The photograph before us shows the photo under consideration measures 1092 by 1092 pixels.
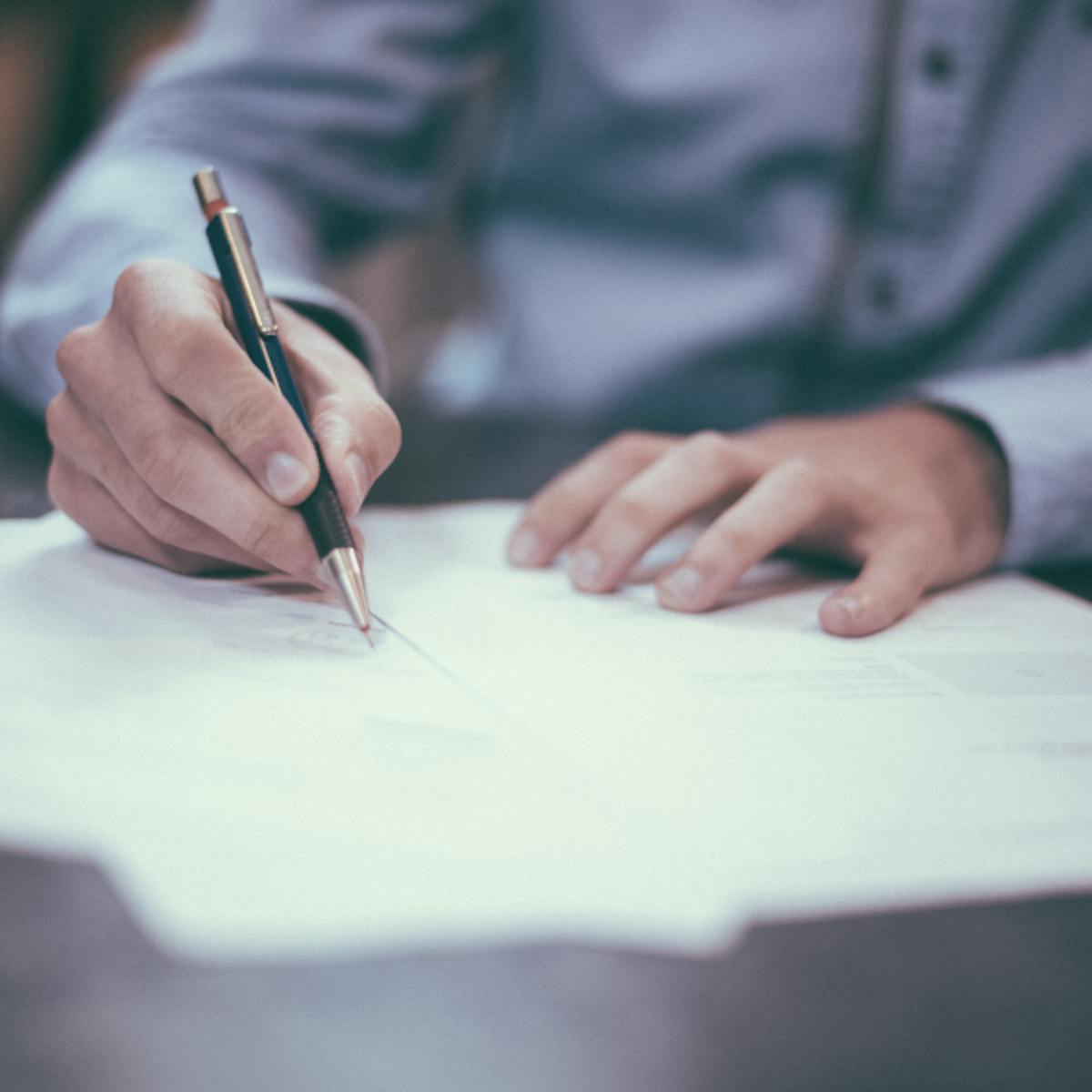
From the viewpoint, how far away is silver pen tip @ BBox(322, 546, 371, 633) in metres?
0.31

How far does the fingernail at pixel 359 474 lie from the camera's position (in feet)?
1.06

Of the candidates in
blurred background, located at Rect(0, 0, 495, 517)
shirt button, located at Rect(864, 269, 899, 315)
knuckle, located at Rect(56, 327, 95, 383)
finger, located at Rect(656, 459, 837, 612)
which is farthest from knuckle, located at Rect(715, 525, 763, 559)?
blurred background, located at Rect(0, 0, 495, 517)

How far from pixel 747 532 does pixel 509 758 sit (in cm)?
17

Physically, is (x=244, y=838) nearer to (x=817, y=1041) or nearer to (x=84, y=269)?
(x=817, y=1041)

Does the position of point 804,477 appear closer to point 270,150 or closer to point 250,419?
point 250,419

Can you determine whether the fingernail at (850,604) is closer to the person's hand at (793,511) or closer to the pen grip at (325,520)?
the person's hand at (793,511)

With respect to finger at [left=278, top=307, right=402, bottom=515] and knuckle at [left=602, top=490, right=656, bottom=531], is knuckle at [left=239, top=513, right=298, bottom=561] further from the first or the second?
knuckle at [left=602, top=490, right=656, bottom=531]

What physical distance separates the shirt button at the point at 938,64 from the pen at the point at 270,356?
17.1 inches

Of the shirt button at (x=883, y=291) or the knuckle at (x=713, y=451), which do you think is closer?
the knuckle at (x=713, y=451)

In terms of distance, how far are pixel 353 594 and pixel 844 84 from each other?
0.50 metres

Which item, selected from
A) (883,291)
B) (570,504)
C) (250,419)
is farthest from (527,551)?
(883,291)

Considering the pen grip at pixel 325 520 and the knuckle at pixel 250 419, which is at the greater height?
the knuckle at pixel 250 419

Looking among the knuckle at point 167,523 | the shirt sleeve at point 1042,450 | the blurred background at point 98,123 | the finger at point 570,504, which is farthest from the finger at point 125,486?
the blurred background at point 98,123

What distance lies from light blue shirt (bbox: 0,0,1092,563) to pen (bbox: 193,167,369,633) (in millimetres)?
173
